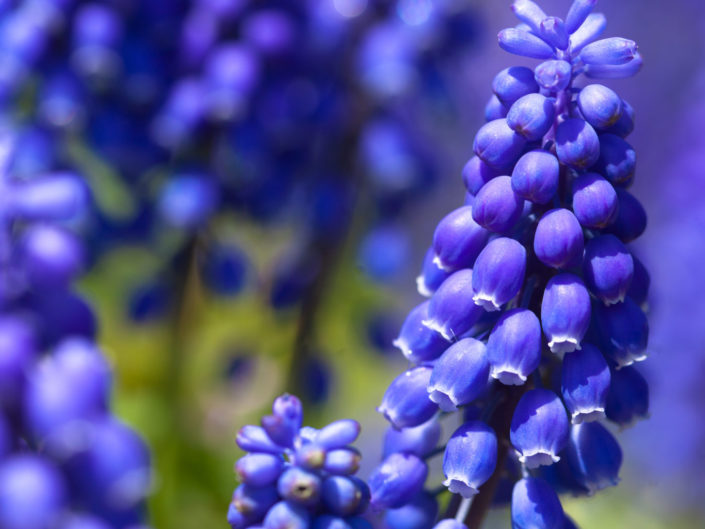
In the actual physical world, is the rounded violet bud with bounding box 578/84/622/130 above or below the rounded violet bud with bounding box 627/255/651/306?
above

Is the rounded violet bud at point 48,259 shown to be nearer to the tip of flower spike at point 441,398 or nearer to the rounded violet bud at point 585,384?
the tip of flower spike at point 441,398

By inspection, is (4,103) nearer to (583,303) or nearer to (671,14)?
(583,303)

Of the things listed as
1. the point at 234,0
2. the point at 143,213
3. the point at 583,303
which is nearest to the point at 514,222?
the point at 583,303

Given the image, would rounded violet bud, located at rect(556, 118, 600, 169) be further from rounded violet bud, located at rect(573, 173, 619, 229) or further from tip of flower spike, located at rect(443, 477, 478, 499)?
tip of flower spike, located at rect(443, 477, 478, 499)

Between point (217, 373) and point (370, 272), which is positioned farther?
point (217, 373)

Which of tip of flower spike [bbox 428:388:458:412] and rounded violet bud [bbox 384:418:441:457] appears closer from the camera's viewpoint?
tip of flower spike [bbox 428:388:458:412]

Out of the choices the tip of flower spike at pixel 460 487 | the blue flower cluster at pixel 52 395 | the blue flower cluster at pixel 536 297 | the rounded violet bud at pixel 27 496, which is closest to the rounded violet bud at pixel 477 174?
the blue flower cluster at pixel 536 297

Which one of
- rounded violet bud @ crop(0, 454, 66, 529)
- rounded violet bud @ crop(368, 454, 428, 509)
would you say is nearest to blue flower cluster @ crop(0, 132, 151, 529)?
rounded violet bud @ crop(0, 454, 66, 529)
